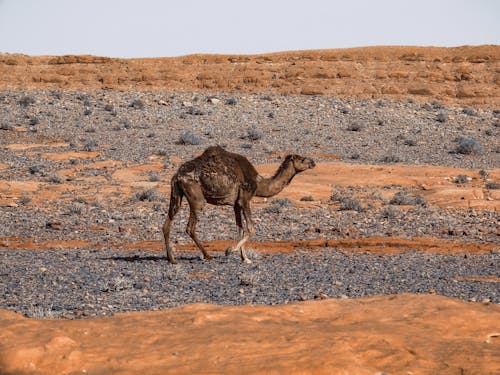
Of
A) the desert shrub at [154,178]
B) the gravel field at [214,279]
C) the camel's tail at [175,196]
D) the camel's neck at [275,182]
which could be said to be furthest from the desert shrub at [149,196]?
the camel's tail at [175,196]

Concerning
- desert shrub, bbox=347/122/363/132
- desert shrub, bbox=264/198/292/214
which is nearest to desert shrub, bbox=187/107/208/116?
desert shrub, bbox=347/122/363/132

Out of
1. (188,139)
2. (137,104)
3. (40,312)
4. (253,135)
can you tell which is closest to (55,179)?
(188,139)

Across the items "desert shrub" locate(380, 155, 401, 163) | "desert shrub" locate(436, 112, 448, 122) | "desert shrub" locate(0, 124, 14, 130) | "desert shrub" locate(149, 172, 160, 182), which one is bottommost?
"desert shrub" locate(380, 155, 401, 163)

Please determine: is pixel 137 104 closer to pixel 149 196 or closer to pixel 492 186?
pixel 149 196

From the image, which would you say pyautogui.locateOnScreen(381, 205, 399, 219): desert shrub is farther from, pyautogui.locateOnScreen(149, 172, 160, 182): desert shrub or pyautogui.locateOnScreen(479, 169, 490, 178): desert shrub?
pyautogui.locateOnScreen(149, 172, 160, 182): desert shrub

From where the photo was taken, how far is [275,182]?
16.8m

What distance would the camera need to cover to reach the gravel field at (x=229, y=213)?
531 inches

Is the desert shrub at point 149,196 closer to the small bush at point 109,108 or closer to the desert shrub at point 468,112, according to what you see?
the small bush at point 109,108

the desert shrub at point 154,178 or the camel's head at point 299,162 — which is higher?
the camel's head at point 299,162

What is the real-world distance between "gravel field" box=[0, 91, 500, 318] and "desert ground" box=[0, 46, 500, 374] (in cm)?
9

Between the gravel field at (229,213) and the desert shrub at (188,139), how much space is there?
7cm

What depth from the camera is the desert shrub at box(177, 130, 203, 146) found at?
3822cm

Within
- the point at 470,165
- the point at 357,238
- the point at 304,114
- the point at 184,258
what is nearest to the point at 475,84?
the point at 304,114

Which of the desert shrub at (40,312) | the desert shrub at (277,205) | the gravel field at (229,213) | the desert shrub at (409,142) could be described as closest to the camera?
the desert shrub at (40,312)
